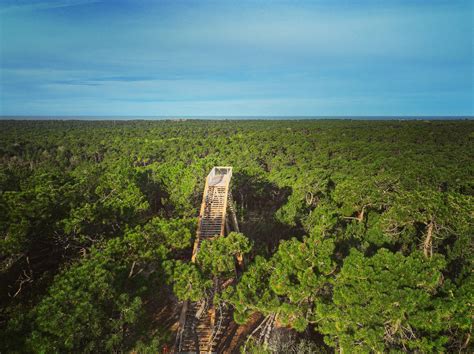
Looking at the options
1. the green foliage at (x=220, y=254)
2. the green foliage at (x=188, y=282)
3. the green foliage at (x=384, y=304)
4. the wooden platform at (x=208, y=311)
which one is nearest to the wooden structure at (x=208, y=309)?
the wooden platform at (x=208, y=311)

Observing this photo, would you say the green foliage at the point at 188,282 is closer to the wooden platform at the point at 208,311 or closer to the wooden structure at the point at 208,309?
the wooden platform at the point at 208,311

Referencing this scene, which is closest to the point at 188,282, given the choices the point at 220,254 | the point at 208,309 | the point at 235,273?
the point at 220,254

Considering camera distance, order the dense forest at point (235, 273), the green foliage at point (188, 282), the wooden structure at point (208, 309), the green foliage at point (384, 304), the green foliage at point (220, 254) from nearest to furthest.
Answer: the green foliage at point (384, 304), the dense forest at point (235, 273), the green foliage at point (188, 282), the green foliage at point (220, 254), the wooden structure at point (208, 309)

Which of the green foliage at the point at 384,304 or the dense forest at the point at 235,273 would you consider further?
the dense forest at the point at 235,273

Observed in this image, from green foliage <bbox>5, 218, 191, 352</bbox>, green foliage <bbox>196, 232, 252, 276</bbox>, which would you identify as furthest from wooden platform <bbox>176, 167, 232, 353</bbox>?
green foliage <bbox>5, 218, 191, 352</bbox>

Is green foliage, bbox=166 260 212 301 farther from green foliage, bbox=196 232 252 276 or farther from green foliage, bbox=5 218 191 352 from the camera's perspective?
green foliage, bbox=5 218 191 352

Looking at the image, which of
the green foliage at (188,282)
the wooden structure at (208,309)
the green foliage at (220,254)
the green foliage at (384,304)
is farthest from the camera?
the wooden structure at (208,309)

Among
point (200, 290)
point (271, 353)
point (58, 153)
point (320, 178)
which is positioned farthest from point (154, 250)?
point (58, 153)

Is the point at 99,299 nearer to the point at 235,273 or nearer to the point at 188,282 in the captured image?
the point at 188,282

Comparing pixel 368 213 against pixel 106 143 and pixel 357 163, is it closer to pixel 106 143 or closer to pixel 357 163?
pixel 357 163
